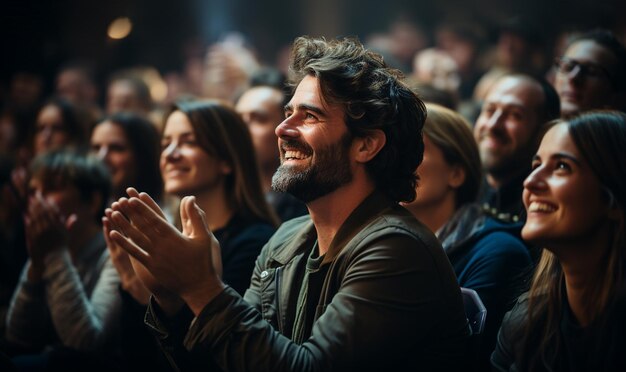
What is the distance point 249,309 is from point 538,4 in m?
5.50

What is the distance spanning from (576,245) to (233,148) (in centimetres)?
168

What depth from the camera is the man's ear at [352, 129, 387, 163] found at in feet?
7.80

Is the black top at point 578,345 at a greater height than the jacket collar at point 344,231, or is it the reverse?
the jacket collar at point 344,231

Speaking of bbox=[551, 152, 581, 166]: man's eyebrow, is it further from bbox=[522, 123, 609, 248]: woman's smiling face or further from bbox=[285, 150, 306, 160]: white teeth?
bbox=[285, 150, 306, 160]: white teeth

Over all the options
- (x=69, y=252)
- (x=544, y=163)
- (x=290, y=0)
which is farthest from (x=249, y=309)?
(x=290, y=0)

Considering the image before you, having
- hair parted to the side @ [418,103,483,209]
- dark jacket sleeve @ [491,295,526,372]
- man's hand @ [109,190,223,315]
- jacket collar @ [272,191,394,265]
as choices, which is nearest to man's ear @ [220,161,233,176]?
hair parted to the side @ [418,103,483,209]

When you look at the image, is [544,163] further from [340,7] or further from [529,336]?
[340,7]

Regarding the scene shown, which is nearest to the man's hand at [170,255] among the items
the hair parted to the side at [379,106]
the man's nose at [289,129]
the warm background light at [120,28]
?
the man's nose at [289,129]

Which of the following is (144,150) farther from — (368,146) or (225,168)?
(368,146)

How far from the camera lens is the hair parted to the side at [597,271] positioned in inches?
83.7

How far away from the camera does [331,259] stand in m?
2.26

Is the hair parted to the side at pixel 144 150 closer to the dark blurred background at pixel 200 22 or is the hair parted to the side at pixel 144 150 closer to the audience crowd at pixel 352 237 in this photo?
the audience crowd at pixel 352 237

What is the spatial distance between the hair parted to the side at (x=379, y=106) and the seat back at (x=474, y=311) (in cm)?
36

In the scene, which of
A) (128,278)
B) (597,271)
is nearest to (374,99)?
(597,271)
